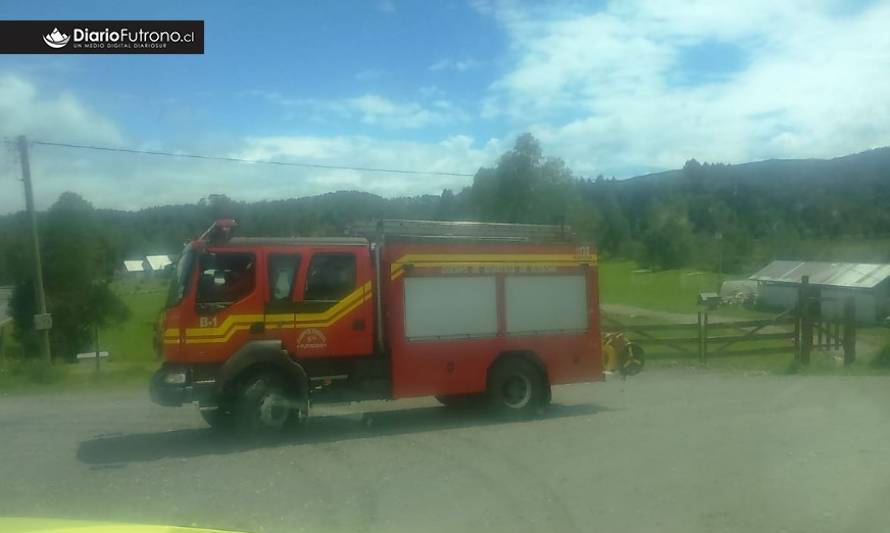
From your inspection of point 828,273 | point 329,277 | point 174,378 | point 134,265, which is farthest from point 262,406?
point 828,273

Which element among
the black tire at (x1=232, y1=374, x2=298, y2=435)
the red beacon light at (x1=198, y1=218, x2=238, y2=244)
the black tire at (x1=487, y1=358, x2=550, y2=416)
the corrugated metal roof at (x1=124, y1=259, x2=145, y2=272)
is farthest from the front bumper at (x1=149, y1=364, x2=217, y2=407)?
the corrugated metal roof at (x1=124, y1=259, x2=145, y2=272)

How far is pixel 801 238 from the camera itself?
47.3 metres

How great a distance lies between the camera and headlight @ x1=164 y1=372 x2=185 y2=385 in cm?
1080

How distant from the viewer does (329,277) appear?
11.6 meters

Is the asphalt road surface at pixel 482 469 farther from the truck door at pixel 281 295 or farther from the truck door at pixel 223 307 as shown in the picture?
the truck door at pixel 281 295

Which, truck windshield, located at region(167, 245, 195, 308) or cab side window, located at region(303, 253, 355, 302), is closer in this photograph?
truck windshield, located at region(167, 245, 195, 308)

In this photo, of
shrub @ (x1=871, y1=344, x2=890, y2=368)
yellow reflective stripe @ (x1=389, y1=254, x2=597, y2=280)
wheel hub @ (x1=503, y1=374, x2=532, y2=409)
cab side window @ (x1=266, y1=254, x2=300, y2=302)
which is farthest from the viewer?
shrub @ (x1=871, y1=344, x2=890, y2=368)

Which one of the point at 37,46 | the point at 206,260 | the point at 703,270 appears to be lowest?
the point at 703,270

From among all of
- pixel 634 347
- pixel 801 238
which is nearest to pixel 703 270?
pixel 801 238

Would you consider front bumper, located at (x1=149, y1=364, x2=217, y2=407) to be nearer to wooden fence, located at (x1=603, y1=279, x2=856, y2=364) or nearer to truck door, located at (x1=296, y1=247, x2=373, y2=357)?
truck door, located at (x1=296, y1=247, x2=373, y2=357)

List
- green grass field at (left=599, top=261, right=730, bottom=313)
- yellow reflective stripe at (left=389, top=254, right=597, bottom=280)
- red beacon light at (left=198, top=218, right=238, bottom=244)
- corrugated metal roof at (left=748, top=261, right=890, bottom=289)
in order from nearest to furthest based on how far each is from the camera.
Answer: red beacon light at (left=198, top=218, right=238, bottom=244), yellow reflective stripe at (left=389, top=254, right=597, bottom=280), green grass field at (left=599, top=261, right=730, bottom=313), corrugated metal roof at (left=748, top=261, right=890, bottom=289)

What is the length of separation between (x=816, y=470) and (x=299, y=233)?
24.4ft

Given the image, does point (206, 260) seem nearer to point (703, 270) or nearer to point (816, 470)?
point (816, 470)

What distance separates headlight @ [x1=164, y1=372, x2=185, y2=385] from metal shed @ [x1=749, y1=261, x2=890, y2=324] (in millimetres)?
33379
